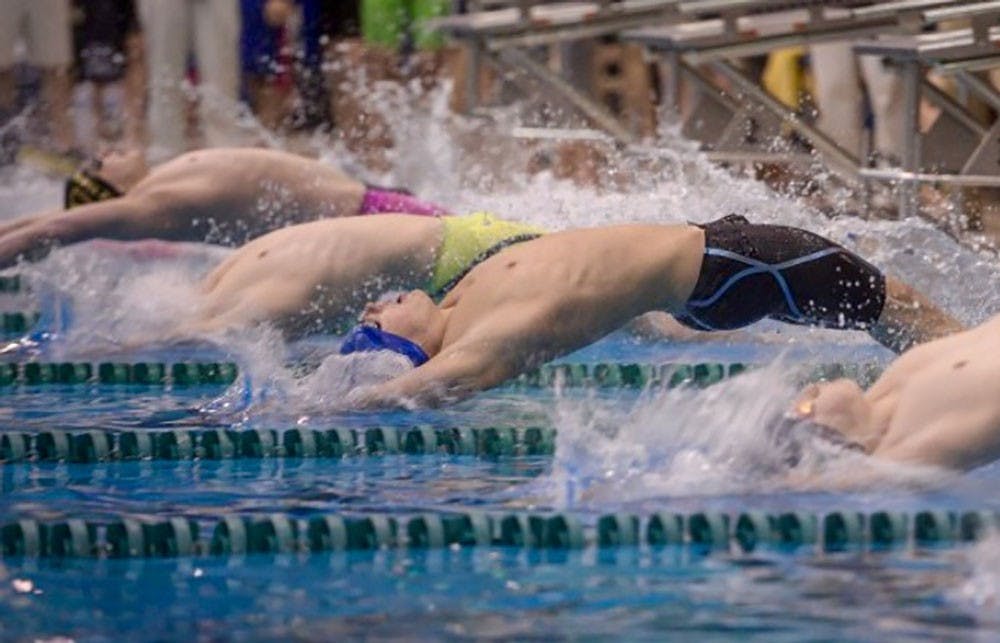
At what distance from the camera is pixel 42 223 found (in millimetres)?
6195

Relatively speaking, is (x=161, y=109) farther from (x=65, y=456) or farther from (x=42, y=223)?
(x=65, y=456)

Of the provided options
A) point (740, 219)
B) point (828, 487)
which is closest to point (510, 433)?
point (740, 219)

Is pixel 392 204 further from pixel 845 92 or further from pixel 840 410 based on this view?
pixel 840 410

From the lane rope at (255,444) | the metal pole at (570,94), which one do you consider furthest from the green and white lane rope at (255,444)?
the metal pole at (570,94)

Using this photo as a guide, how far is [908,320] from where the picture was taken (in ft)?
15.2

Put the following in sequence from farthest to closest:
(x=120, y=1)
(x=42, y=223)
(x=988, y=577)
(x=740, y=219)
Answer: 1. (x=120, y=1)
2. (x=42, y=223)
3. (x=740, y=219)
4. (x=988, y=577)

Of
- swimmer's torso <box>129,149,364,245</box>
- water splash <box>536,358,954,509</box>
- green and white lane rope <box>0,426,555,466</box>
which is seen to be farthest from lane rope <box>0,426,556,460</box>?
swimmer's torso <box>129,149,364,245</box>

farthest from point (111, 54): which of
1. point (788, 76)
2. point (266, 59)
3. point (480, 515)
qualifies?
point (480, 515)

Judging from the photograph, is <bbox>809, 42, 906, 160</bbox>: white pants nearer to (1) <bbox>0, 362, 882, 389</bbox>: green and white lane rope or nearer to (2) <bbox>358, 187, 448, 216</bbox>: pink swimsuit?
(2) <bbox>358, 187, 448, 216</bbox>: pink swimsuit

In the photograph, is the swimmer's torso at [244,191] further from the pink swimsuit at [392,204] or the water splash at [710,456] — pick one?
the water splash at [710,456]

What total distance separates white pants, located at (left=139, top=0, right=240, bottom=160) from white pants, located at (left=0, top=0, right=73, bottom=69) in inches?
17.2

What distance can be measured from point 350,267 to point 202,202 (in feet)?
3.59

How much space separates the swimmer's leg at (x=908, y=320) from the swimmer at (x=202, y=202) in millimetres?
2081

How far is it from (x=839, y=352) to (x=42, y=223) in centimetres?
223
